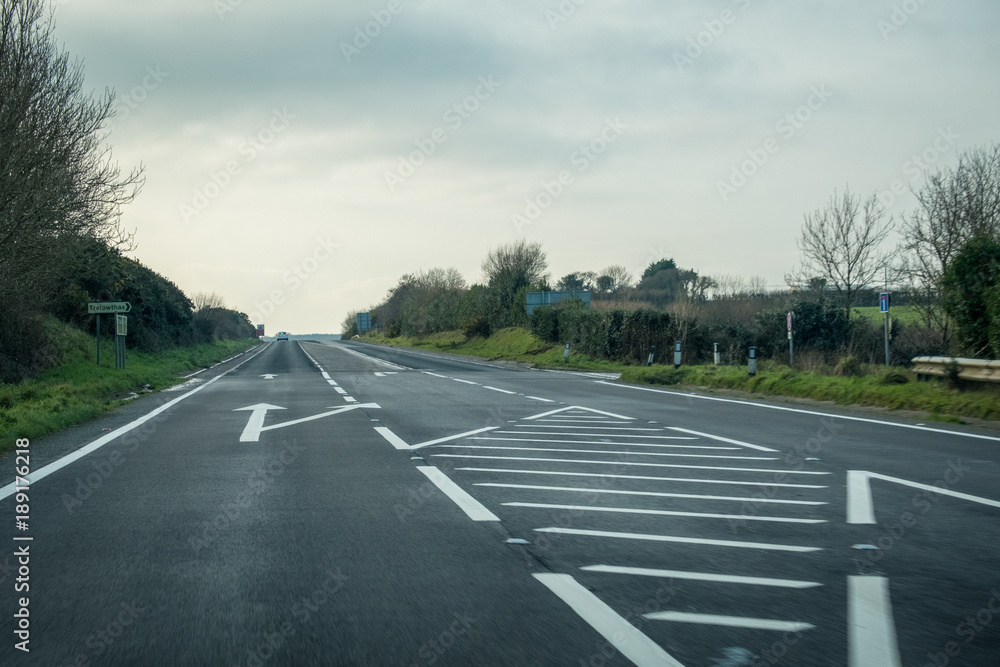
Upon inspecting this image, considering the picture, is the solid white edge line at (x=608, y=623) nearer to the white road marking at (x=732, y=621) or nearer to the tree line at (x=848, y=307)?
the white road marking at (x=732, y=621)

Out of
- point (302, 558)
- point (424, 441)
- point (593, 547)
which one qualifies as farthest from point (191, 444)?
point (593, 547)

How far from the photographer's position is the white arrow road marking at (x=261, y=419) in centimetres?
1180

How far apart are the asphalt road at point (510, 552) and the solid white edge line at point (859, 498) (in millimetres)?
43

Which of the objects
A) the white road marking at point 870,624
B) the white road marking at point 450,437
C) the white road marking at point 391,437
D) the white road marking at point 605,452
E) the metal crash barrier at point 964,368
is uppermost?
the metal crash barrier at point 964,368

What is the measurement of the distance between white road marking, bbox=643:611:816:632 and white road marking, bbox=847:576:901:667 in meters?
0.23

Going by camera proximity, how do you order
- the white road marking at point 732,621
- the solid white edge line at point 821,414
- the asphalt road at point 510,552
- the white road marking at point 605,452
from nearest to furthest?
1. the asphalt road at point 510,552
2. the white road marking at point 732,621
3. the white road marking at point 605,452
4. the solid white edge line at point 821,414

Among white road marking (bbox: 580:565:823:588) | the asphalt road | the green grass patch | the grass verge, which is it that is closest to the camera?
the asphalt road

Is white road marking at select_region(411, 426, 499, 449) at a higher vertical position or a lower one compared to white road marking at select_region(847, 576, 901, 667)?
lower

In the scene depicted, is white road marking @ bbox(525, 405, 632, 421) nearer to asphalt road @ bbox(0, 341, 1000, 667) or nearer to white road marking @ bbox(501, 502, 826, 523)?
asphalt road @ bbox(0, 341, 1000, 667)

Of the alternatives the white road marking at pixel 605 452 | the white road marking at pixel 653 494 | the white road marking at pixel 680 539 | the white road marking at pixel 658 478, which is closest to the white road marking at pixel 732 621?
the white road marking at pixel 680 539

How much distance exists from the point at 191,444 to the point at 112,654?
25.4 feet

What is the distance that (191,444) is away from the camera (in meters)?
10.9

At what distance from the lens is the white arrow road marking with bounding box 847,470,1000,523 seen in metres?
6.19

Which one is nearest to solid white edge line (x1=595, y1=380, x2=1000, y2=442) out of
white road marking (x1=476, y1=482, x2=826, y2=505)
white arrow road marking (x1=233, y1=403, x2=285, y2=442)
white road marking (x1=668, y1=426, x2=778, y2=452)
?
white road marking (x1=668, y1=426, x2=778, y2=452)
